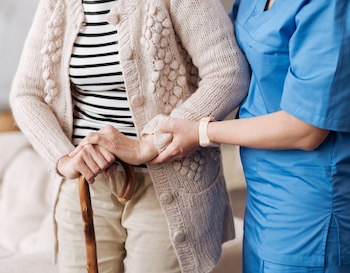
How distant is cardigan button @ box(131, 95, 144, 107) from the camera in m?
1.32

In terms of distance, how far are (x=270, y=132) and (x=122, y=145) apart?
0.33 meters

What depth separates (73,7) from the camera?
1.36 m

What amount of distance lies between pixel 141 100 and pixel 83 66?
16cm

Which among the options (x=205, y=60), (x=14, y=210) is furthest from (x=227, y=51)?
(x=14, y=210)

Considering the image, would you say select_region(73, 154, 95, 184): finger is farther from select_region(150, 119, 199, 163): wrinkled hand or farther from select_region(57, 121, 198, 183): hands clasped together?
select_region(150, 119, 199, 163): wrinkled hand

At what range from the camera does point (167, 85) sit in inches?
53.0

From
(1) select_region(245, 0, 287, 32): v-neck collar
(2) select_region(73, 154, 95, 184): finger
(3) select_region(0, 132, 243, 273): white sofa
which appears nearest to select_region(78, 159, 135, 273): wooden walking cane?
(2) select_region(73, 154, 95, 184): finger

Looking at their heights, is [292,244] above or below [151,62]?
below

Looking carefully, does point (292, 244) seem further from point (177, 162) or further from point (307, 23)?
point (307, 23)

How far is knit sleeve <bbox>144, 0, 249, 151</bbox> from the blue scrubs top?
1.4 inches

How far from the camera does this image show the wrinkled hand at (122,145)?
128 cm

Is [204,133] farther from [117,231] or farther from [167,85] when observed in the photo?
[117,231]

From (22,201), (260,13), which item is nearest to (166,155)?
(260,13)

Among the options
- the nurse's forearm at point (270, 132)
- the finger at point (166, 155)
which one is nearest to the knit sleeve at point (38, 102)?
the finger at point (166, 155)
